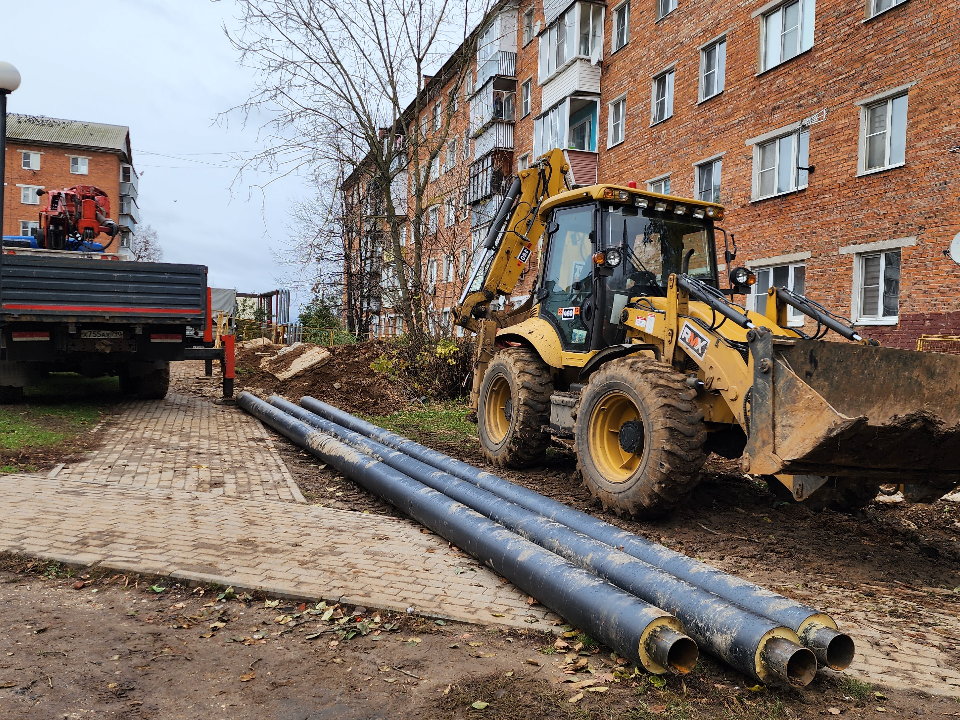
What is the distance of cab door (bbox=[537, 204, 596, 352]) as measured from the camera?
7414mm

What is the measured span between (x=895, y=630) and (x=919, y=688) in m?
0.69

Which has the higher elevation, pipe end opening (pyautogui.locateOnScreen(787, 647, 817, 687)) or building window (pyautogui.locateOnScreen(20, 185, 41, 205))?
building window (pyautogui.locateOnScreen(20, 185, 41, 205))

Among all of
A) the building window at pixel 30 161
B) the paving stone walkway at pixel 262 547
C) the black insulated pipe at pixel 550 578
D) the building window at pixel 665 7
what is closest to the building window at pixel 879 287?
the building window at pixel 665 7

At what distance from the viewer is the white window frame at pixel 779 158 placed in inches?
625

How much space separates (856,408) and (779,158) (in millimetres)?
13321

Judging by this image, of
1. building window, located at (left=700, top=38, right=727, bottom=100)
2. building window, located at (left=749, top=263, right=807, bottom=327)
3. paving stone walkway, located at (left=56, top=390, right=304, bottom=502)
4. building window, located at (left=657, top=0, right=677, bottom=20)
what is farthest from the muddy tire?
building window, located at (left=657, top=0, right=677, bottom=20)

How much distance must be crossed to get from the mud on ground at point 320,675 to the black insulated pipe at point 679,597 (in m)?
0.14

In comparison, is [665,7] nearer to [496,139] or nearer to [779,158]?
[779,158]

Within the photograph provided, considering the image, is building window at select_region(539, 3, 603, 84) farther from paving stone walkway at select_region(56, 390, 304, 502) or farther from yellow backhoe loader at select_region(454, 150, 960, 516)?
paving stone walkway at select_region(56, 390, 304, 502)

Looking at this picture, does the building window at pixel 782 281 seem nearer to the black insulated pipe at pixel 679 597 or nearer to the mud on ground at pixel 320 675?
the black insulated pipe at pixel 679 597

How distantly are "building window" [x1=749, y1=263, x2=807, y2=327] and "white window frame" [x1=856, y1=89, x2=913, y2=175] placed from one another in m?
2.43

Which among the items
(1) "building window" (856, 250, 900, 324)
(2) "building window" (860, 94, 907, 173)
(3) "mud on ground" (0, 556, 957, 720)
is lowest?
(3) "mud on ground" (0, 556, 957, 720)

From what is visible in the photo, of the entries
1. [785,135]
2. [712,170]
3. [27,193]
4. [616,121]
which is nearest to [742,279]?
[785,135]

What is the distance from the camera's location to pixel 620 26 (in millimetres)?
23172
